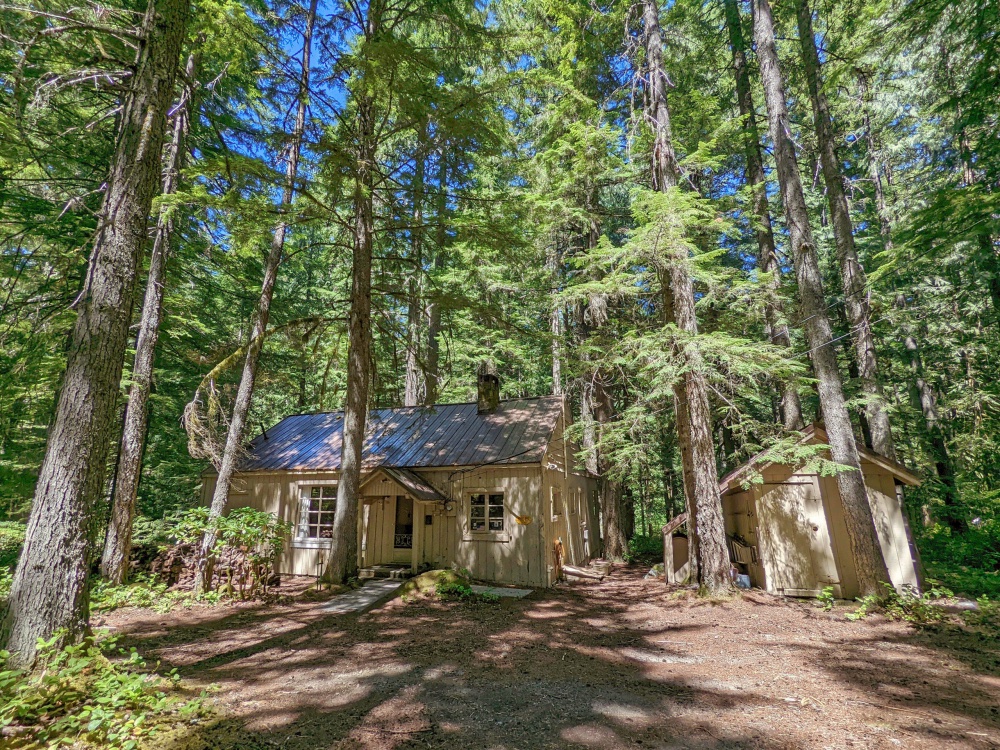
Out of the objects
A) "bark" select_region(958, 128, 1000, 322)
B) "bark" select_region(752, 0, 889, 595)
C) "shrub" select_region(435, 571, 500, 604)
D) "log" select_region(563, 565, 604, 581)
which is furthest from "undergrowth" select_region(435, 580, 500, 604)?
"bark" select_region(958, 128, 1000, 322)

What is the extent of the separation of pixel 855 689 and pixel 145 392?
1201 centimetres

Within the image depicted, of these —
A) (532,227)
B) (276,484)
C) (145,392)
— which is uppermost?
(532,227)

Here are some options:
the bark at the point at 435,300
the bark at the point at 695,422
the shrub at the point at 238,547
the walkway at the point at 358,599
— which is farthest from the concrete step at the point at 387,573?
the bark at the point at 695,422

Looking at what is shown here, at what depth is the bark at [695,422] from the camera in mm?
8625

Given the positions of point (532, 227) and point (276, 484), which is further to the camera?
point (276, 484)

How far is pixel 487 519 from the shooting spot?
10680 mm

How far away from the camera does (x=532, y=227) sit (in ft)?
38.3

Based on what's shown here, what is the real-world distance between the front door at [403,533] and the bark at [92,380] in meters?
8.07

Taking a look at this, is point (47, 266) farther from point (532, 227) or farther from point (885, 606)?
point (885, 606)

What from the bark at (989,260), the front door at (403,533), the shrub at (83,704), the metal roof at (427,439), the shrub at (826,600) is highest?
the bark at (989,260)

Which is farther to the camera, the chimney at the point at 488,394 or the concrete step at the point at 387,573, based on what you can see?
the chimney at the point at 488,394

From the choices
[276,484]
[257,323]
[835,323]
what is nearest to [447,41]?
[257,323]

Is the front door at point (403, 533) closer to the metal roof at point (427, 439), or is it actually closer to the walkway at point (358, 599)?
the metal roof at point (427, 439)

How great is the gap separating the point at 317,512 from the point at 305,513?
1.13 ft
